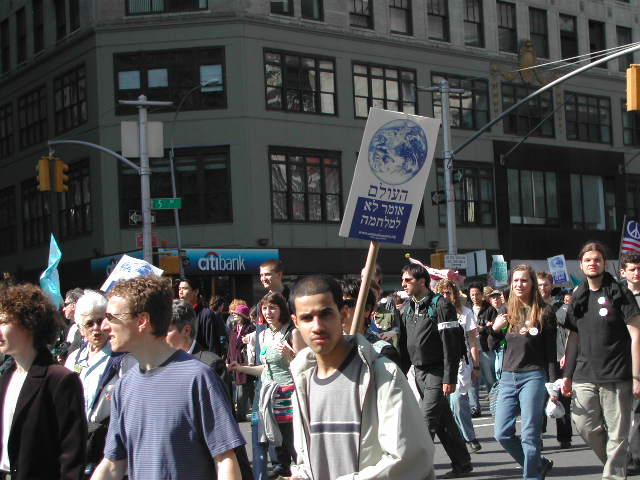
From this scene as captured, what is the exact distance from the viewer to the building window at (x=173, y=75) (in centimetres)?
3353

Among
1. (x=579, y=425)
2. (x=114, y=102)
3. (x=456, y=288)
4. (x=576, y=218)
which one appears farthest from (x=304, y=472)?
(x=576, y=218)

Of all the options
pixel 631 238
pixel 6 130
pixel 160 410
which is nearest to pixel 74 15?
pixel 6 130

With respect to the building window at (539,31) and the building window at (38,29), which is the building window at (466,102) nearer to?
the building window at (539,31)

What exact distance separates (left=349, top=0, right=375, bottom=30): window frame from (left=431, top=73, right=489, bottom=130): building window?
10.3ft

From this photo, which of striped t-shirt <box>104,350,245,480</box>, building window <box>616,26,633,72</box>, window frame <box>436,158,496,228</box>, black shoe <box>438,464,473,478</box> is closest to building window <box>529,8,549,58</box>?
building window <box>616,26,633,72</box>

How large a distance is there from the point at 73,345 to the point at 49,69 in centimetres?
2866

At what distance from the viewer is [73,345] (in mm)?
9484

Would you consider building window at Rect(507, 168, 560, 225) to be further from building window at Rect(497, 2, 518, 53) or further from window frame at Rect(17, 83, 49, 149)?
window frame at Rect(17, 83, 49, 149)

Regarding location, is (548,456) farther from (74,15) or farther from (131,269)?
(74,15)

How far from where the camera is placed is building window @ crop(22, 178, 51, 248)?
36919mm

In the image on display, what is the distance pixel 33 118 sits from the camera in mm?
37531

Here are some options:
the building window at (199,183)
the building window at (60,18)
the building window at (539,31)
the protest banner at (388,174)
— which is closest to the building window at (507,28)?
the building window at (539,31)

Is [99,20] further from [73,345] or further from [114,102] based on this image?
[73,345]

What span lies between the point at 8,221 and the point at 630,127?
26.0 meters
